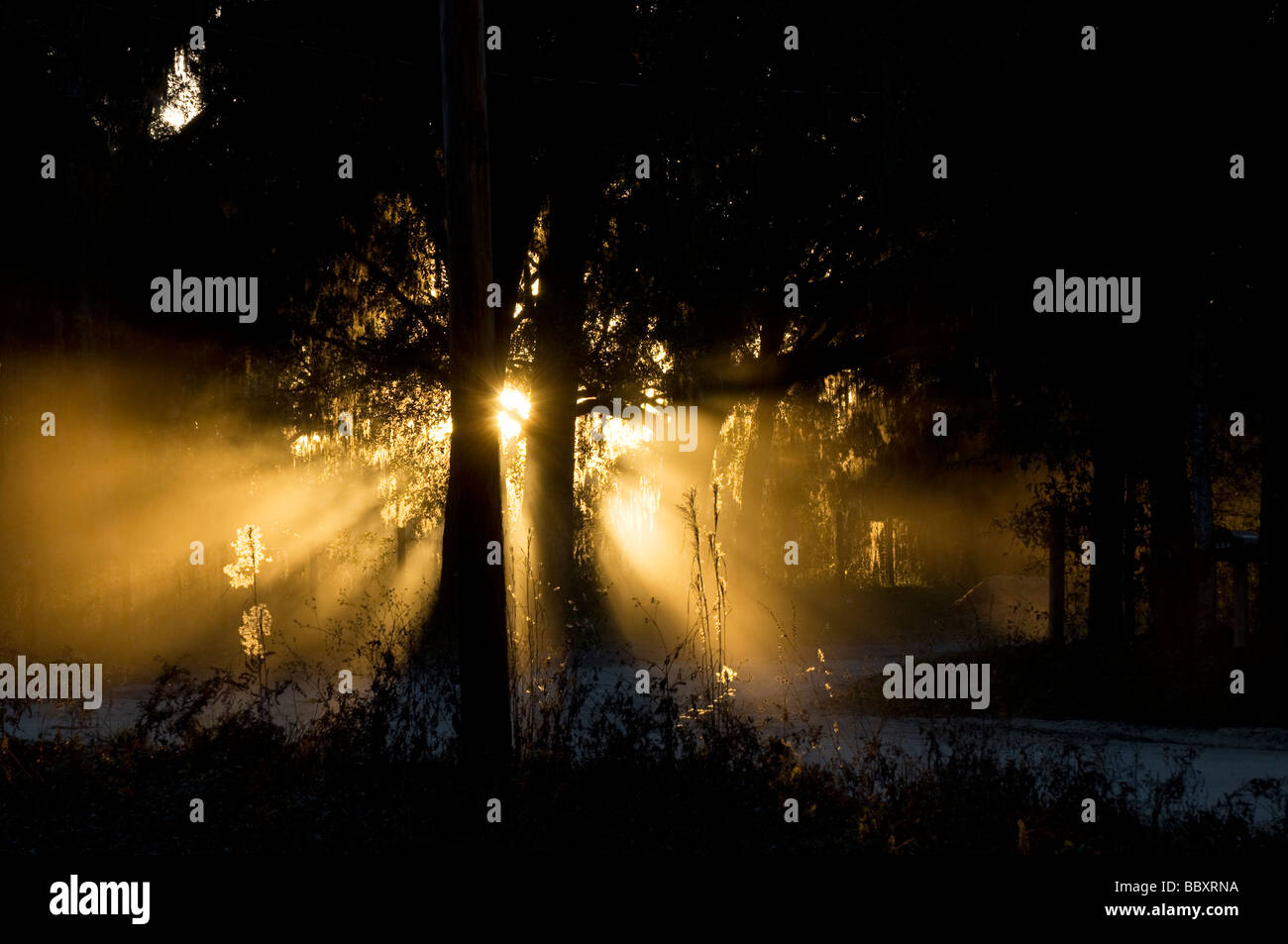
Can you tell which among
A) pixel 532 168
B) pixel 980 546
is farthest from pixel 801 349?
pixel 980 546

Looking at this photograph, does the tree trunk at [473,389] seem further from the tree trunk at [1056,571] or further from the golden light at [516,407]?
the golden light at [516,407]

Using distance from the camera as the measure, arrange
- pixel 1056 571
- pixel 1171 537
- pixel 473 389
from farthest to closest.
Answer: pixel 1056 571 → pixel 1171 537 → pixel 473 389

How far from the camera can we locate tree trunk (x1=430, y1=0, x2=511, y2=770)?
289 inches

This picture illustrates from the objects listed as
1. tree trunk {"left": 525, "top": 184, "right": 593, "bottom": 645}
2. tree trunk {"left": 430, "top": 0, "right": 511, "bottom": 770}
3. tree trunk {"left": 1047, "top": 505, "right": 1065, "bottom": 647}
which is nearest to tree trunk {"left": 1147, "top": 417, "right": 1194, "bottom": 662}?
tree trunk {"left": 1047, "top": 505, "right": 1065, "bottom": 647}

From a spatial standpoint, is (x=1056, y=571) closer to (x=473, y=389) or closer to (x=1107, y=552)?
(x=1107, y=552)

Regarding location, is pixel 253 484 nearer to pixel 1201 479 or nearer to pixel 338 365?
pixel 338 365

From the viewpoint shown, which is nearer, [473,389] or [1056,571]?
[473,389]

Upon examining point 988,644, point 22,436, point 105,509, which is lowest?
point 988,644

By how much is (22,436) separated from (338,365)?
526 cm

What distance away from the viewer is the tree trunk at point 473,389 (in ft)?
24.1

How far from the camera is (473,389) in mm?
7406

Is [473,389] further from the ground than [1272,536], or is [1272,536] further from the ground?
[473,389]

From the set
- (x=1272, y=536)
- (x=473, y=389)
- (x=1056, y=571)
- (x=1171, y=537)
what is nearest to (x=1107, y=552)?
(x=1171, y=537)
